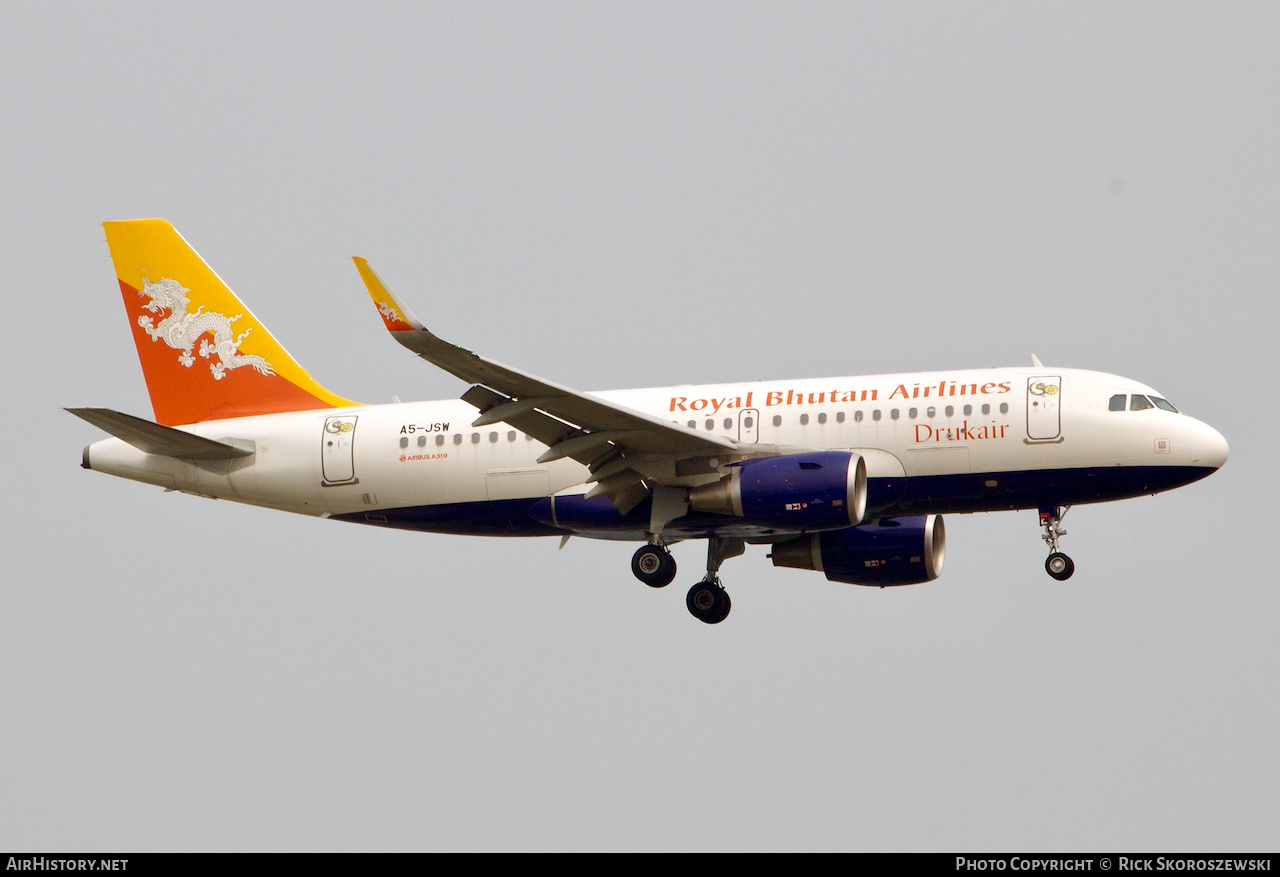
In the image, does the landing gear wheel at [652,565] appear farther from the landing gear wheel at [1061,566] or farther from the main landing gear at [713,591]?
the landing gear wheel at [1061,566]

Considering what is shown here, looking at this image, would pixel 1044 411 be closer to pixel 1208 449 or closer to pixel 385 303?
pixel 1208 449

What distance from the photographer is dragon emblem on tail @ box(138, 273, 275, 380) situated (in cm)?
A: 3909

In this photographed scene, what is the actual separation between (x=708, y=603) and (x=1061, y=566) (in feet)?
25.7

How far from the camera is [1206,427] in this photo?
34.2 metres

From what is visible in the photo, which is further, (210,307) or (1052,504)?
(210,307)

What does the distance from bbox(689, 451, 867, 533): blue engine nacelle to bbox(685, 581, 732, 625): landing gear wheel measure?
13.8 feet

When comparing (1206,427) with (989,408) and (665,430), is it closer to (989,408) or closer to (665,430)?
(989,408)

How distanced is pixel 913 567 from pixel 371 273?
16069 millimetres

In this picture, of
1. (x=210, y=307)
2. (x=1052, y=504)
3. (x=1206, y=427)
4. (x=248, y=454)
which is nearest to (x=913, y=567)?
(x=1052, y=504)

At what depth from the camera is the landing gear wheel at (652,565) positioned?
3550 cm

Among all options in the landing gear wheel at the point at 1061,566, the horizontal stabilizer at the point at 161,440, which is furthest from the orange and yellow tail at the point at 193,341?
the landing gear wheel at the point at 1061,566

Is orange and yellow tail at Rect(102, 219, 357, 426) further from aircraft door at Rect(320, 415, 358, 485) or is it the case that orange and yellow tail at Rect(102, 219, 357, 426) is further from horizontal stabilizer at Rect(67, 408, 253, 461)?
horizontal stabilizer at Rect(67, 408, 253, 461)

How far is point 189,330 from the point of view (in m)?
39.6

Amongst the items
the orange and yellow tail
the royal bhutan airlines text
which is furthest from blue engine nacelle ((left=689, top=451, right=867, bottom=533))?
the orange and yellow tail
